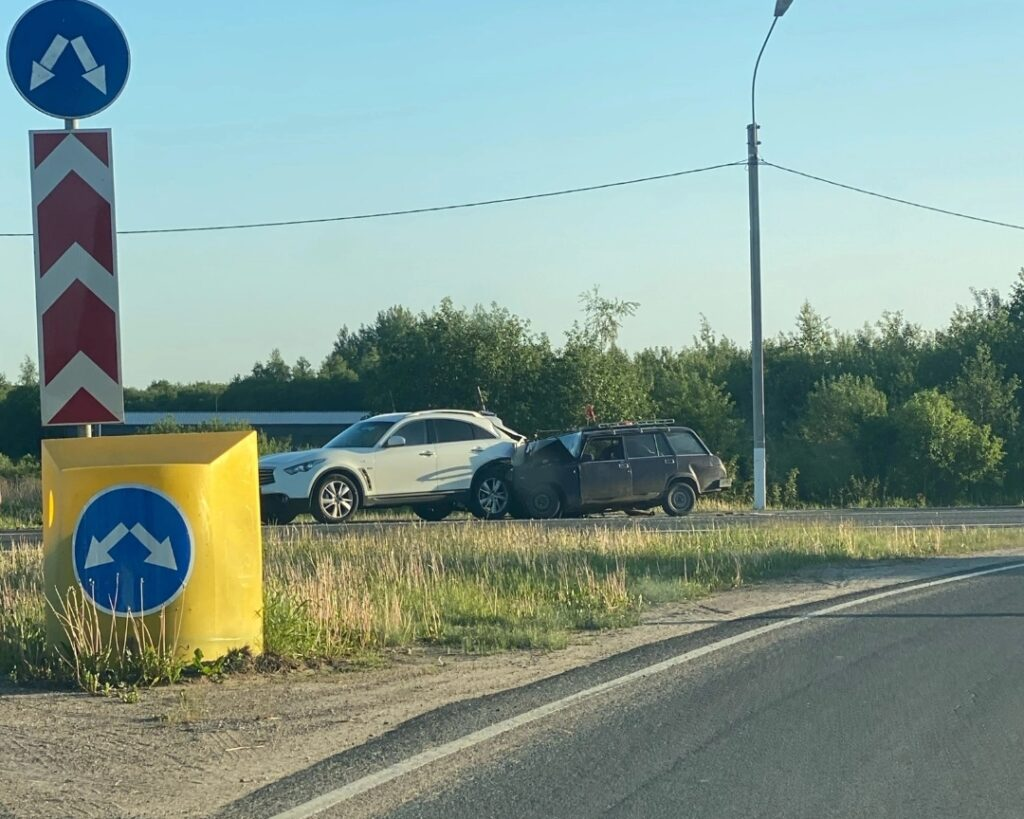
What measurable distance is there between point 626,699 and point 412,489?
1334 cm

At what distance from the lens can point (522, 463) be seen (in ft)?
70.1

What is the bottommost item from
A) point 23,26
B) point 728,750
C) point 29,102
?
point 728,750

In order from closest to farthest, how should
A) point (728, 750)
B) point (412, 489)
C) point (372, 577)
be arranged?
point (728, 750)
point (372, 577)
point (412, 489)

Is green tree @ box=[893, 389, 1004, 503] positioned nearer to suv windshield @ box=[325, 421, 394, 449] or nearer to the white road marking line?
suv windshield @ box=[325, 421, 394, 449]

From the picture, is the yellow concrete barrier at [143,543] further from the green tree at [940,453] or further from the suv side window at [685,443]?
the green tree at [940,453]

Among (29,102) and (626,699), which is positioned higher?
(29,102)

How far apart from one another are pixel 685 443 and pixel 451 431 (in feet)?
15.3

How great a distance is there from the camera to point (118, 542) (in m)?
7.60

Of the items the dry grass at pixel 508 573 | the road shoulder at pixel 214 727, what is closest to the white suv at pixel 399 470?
the dry grass at pixel 508 573

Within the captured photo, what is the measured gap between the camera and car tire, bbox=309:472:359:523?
19812 millimetres

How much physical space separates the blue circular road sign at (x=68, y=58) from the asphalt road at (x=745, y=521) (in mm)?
10193

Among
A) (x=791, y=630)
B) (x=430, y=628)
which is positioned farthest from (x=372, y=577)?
(x=791, y=630)

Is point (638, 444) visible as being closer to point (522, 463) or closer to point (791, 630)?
point (522, 463)

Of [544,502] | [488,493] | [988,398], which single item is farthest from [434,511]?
[988,398]
